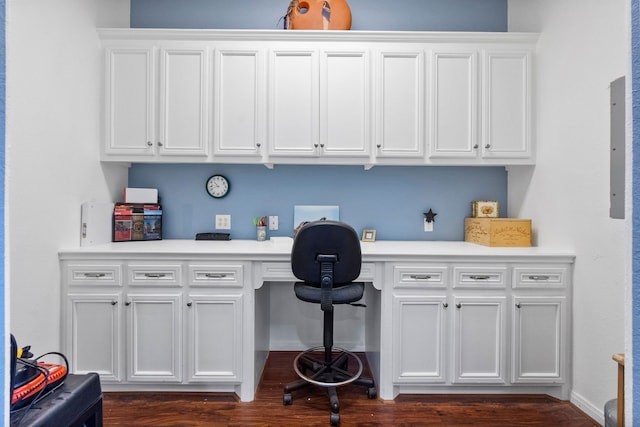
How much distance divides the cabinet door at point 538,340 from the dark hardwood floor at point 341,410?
0.59 ft

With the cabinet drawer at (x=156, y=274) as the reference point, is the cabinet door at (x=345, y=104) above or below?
above

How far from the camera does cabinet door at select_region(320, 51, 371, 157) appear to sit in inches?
93.2

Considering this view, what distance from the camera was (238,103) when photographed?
238 centimetres

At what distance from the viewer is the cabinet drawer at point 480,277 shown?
2059mm

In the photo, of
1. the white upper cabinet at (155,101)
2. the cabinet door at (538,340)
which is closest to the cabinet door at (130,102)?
the white upper cabinet at (155,101)

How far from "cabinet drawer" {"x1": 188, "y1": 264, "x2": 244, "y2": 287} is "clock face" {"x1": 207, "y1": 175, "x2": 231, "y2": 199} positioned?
796 mm

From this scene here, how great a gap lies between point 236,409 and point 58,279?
4.39 ft

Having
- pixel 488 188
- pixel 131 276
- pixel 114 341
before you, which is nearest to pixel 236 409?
pixel 114 341

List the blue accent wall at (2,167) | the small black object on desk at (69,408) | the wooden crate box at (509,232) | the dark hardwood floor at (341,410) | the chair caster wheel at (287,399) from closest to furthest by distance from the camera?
the blue accent wall at (2,167) → the small black object on desk at (69,408) → the dark hardwood floor at (341,410) → the chair caster wheel at (287,399) → the wooden crate box at (509,232)

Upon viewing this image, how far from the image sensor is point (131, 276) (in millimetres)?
2043

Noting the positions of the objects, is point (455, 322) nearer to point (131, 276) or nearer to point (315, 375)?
point (315, 375)

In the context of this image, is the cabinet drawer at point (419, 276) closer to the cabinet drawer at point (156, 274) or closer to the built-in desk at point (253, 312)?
the built-in desk at point (253, 312)

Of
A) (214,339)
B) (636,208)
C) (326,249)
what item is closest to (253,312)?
(214,339)

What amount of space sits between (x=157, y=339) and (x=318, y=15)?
2464 mm
